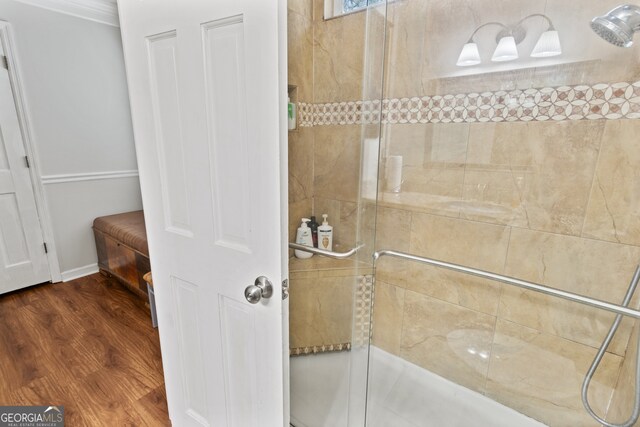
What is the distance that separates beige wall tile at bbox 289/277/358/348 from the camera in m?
1.68

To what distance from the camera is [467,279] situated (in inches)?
60.7

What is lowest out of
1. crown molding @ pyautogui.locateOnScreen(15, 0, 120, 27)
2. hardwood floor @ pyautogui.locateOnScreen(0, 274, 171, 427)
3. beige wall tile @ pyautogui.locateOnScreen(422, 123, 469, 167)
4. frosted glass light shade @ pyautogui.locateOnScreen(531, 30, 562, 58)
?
hardwood floor @ pyautogui.locateOnScreen(0, 274, 171, 427)

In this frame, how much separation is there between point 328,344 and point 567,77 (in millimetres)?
1640

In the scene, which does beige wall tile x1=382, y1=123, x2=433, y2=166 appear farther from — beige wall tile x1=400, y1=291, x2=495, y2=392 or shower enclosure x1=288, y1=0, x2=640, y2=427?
beige wall tile x1=400, y1=291, x2=495, y2=392

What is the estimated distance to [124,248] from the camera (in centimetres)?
258

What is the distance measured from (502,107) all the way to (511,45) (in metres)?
0.23

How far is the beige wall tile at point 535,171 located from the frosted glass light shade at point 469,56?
0.28 m

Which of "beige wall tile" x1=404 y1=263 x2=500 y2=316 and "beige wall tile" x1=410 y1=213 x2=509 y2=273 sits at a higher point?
"beige wall tile" x1=410 y1=213 x2=509 y2=273

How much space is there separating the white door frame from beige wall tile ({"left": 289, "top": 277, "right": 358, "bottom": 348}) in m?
2.51

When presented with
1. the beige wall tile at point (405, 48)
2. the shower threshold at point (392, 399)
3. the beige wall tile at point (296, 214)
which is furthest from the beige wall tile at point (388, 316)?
the beige wall tile at point (405, 48)

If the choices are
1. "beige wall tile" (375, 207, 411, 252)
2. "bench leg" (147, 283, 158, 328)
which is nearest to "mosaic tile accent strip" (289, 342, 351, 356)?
"beige wall tile" (375, 207, 411, 252)

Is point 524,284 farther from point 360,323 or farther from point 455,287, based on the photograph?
point 360,323

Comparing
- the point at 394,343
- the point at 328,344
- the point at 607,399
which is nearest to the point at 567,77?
the point at 607,399

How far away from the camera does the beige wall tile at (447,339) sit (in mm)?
1569
